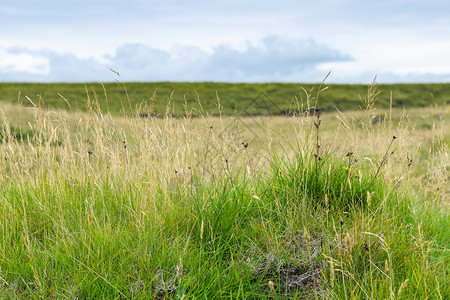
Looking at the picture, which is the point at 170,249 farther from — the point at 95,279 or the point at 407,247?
the point at 407,247

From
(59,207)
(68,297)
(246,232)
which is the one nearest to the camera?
(68,297)

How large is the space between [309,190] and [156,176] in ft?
4.63

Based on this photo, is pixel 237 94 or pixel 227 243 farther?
pixel 237 94

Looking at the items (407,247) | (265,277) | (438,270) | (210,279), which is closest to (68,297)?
(210,279)

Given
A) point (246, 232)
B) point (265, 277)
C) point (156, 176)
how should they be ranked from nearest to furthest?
point (265, 277) → point (246, 232) → point (156, 176)

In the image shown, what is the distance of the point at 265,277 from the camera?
2666mm

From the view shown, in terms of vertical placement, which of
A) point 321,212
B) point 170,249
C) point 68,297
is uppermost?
point 321,212

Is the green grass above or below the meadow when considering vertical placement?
above

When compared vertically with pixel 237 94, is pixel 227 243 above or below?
below

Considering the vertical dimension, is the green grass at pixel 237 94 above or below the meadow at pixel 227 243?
above

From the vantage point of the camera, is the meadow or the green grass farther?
the green grass

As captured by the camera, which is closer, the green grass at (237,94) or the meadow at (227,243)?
the meadow at (227,243)

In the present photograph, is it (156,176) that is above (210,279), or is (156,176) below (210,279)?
above

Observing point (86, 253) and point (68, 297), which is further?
point (86, 253)
